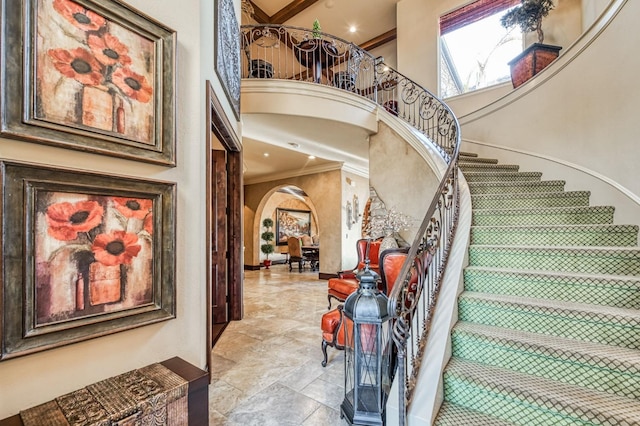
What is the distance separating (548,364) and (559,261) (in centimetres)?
100

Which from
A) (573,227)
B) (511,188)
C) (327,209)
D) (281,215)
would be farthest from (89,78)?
(281,215)

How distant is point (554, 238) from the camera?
2475 mm

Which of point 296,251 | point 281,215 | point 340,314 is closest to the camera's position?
point 340,314

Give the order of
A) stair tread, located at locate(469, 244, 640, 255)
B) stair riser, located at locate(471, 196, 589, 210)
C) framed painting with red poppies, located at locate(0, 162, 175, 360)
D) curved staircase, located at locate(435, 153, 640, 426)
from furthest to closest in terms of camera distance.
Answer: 1. stair riser, located at locate(471, 196, 589, 210)
2. stair tread, located at locate(469, 244, 640, 255)
3. curved staircase, located at locate(435, 153, 640, 426)
4. framed painting with red poppies, located at locate(0, 162, 175, 360)

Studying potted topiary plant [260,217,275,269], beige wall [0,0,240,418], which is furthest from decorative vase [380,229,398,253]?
potted topiary plant [260,217,275,269]

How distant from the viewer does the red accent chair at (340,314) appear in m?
2.42

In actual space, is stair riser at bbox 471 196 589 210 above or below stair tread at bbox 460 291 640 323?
above

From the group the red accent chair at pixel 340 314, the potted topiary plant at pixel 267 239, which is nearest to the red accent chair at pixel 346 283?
the red accent chair at pixel 340 314

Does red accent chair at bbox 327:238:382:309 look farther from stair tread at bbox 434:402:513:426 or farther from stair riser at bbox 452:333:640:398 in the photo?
stair tread at bbox 434:402:513:426

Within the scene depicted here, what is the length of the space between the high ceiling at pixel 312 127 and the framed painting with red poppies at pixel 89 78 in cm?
297

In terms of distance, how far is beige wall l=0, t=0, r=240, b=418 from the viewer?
1068 mm

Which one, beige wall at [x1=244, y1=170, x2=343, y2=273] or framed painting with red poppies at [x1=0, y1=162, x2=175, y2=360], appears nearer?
framed painting with red poppies at [x1=0, y1=162, x2=175, y2=360]

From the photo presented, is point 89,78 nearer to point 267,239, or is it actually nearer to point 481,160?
point 481,160

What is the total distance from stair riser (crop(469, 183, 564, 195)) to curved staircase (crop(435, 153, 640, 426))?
2.49 feet
